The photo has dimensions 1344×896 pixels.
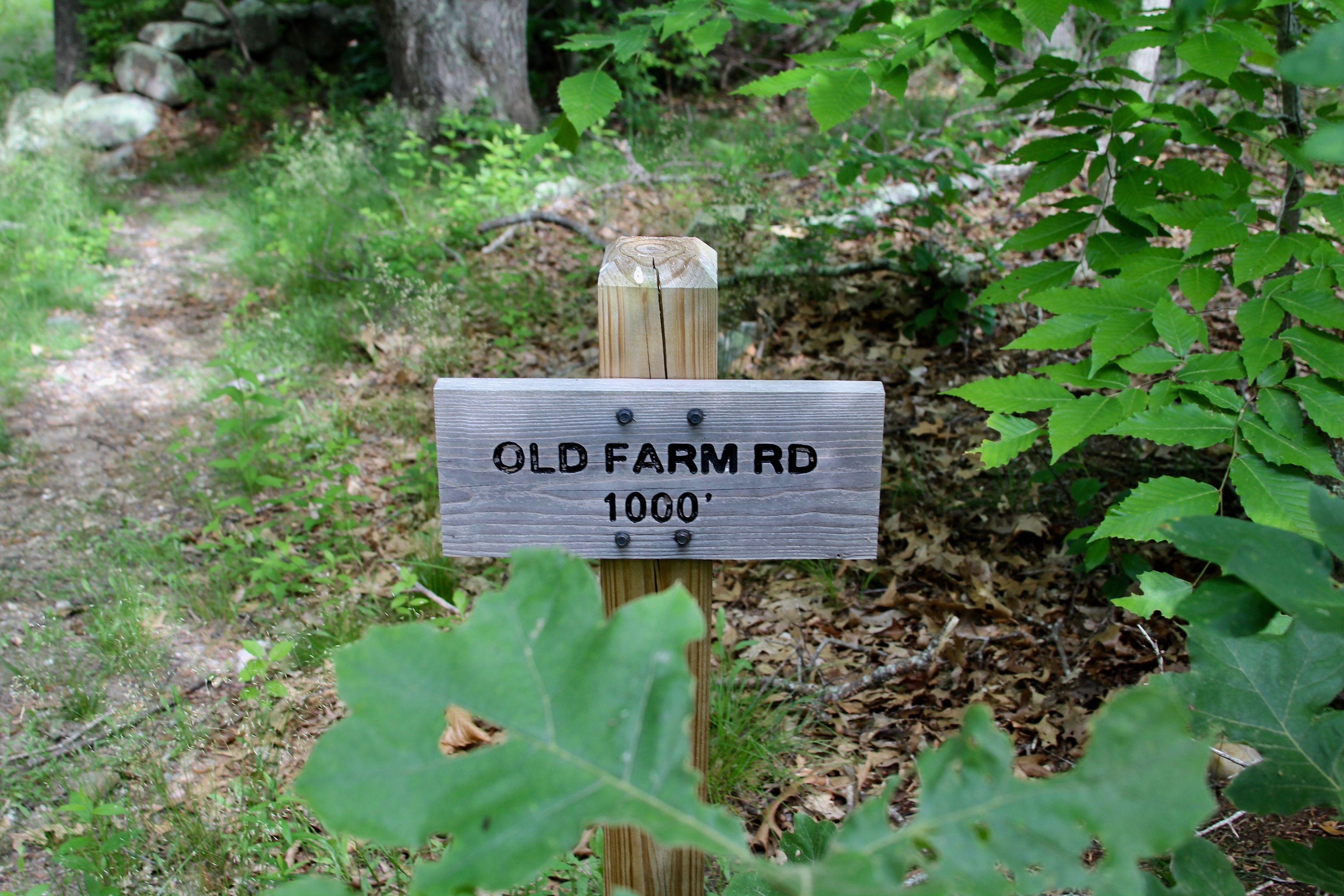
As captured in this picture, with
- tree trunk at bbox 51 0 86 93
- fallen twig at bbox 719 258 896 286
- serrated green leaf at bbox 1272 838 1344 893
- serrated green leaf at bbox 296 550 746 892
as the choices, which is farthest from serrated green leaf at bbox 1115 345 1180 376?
tree trunk at bbox 51 0 86 93

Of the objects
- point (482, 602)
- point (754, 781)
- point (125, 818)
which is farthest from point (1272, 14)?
point (125, 818)

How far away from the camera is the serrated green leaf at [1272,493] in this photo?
56.6 inches

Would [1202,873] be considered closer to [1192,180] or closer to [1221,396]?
[1221,396]

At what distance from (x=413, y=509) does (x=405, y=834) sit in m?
3.17

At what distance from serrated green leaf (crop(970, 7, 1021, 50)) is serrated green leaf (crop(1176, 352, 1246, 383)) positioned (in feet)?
2.53

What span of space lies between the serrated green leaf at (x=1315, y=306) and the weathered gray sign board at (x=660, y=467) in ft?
3.00

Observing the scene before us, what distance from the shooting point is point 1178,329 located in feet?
5.60

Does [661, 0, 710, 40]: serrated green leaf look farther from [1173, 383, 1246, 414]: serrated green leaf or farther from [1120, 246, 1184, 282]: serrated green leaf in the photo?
[1173, 383, 1246, 414]: serrated green leaf

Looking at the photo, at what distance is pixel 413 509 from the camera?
12.0 feet

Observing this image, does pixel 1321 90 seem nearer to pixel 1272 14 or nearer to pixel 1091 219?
pixel 1272 14

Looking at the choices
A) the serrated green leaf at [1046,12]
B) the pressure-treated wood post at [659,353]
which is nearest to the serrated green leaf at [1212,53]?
the serrated green leaf at [1046,12]

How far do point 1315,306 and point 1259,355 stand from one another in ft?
0.51

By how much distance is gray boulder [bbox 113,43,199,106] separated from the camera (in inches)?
360

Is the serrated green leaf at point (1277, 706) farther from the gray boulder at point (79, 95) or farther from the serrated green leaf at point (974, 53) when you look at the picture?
the gray boulder at point (79, 95)
